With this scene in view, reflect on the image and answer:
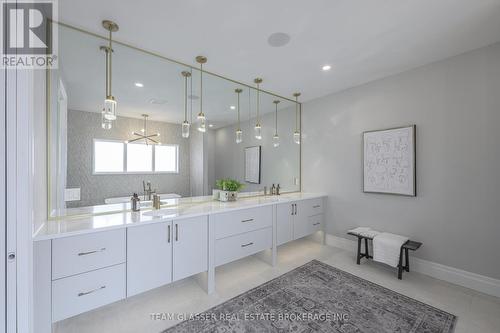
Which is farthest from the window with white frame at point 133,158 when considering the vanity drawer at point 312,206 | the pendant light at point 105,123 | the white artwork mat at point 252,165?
the vanity drawer at point 312,206

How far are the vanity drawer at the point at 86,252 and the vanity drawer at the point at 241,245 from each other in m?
0.95

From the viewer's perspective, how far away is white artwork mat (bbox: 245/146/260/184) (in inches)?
130

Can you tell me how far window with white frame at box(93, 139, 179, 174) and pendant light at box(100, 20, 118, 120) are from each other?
0.35m

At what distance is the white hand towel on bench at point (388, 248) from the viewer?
7.95ft

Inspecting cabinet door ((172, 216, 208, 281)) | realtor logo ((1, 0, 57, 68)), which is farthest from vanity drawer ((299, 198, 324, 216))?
realtor logo ((1, 0, 57, 68))

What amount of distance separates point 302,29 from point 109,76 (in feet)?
6.45

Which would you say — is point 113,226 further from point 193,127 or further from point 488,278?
point 488,278

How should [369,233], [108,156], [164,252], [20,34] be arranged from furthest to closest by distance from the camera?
[369,233]
[108,156]
[164,252]
[20,34]

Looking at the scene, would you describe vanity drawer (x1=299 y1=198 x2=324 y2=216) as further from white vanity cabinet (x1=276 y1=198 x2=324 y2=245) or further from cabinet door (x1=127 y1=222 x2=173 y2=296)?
cabinet door (x1=127 y1=222 x2=173 y2=296)

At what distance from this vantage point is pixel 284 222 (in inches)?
116

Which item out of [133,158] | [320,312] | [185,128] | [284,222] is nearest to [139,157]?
[133,158]

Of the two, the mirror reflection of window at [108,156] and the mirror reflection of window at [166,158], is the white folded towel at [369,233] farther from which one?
the mirror reflection of window at [108,156]

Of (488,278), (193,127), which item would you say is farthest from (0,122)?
(488,278)

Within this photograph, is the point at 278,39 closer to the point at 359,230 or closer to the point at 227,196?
the point at 227,196
